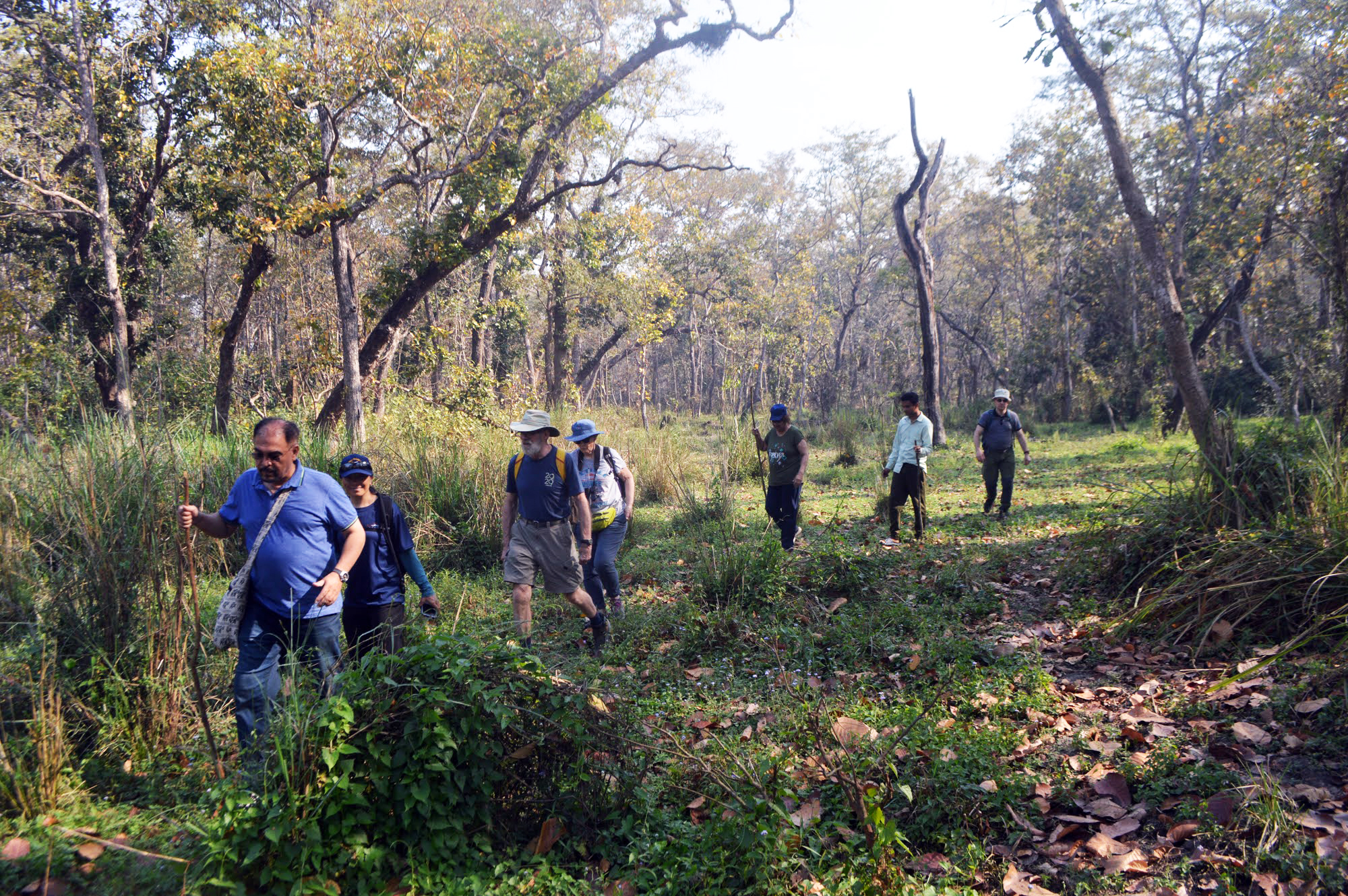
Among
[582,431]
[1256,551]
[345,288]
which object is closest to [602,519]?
[582,431]

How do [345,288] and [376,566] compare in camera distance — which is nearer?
[376,566]

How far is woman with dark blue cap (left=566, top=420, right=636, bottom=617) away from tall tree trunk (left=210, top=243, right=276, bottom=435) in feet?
30.7

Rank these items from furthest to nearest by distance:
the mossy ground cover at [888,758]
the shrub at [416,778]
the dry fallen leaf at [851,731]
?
1. the dry fallen leaf at [851,731]
2. the mossy ground cover at [888,758]
3. the shrub at [416,778]

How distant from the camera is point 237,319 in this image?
14.3 metres

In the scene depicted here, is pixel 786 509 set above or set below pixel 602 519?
below

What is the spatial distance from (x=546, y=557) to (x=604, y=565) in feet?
2.96

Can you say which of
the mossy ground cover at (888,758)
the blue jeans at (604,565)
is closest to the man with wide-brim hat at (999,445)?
the mossy ground cover at (888,758)

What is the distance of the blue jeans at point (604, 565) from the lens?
21.0 feet

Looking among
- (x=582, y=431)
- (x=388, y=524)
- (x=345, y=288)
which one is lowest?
(x=388, y=524)

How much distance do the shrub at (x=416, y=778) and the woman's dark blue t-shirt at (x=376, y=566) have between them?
1198 mm

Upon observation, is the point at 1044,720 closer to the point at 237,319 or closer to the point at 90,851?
the point at 90,851

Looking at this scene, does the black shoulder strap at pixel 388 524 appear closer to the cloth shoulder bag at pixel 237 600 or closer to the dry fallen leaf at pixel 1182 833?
the cloth shoulder bag at pixel 237 600

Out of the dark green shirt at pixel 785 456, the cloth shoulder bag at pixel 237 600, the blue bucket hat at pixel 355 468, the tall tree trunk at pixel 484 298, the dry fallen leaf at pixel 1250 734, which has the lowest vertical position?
the dry fallen leaf at pixel 1250 734

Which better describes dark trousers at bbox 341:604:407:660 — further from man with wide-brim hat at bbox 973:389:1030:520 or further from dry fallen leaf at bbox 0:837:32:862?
man with wide-brim hat at bbox 973:389:1030:520
